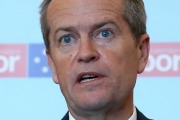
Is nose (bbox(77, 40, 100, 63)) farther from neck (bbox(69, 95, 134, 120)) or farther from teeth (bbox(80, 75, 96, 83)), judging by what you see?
neck (bbox(69, 95, 134, 120))

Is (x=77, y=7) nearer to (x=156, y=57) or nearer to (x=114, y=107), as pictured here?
(x=114, y=107)

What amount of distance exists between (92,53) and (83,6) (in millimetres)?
145

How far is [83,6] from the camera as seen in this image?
4.40 ft

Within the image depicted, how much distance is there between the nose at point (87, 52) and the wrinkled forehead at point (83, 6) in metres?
0.09

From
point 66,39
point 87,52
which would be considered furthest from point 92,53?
point 66,39

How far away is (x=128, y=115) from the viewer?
1434 millimetres

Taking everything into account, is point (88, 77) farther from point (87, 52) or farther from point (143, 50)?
point (143, 50)

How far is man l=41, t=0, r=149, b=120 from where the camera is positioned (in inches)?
50.8

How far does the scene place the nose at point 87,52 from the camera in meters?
1.26

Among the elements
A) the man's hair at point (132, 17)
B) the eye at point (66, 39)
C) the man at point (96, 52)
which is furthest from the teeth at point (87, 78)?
the man's hair at point (132, 17)

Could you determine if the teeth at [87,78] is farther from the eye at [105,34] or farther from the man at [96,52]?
the eye at [105,34]

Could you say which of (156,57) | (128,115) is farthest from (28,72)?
(128,115)

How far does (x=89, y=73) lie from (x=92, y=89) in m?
0.04

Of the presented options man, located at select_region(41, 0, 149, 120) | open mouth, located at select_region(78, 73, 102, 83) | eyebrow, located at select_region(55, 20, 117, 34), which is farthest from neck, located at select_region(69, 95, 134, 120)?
eyebrow, located at select_region(55, 20, 117, 34)
